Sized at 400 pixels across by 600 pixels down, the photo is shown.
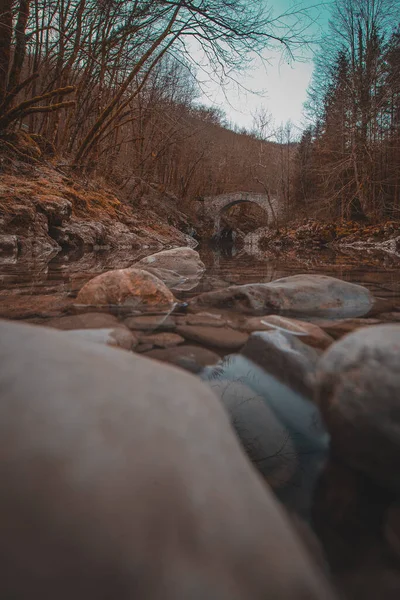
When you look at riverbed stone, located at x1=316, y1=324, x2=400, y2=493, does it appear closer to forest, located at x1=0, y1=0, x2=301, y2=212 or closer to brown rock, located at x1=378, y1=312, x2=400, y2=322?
brown rock, located at x1=378, y1=312, x2=400, y2=322

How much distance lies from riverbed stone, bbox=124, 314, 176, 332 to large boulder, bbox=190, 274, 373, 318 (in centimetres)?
32

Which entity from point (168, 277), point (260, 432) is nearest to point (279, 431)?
point (260, 432)

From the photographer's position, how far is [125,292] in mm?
1971

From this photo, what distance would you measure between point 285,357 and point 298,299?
37.1 inches

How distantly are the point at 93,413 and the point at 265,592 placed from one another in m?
0.35

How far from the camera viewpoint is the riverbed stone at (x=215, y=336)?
4.53ft

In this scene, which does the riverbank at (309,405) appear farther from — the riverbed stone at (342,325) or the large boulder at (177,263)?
the large boulder at (177,263)

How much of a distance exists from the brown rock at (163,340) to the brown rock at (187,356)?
0.05 metres

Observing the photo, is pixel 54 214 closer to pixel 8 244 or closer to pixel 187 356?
pixel 8 244

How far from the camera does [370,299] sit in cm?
226

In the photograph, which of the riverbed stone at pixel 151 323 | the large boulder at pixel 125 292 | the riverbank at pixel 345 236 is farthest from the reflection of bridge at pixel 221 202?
the riverbed stone at pixel 151 323

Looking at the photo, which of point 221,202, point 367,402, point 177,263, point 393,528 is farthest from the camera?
point 221,202

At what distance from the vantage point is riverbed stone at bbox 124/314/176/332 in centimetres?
156

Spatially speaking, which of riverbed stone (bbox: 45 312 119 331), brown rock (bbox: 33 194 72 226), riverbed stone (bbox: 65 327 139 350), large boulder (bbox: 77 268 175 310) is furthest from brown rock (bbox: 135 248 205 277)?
brown rock (bbox: 33 194 72 226)
